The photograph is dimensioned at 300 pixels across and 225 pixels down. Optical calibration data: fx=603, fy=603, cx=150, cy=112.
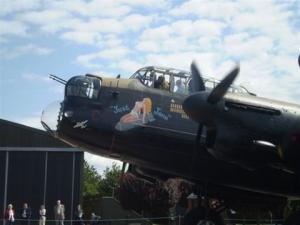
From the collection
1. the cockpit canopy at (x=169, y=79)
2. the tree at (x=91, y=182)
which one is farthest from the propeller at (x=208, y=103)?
the tree at (x=91, y=182)

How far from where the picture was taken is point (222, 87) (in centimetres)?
1427

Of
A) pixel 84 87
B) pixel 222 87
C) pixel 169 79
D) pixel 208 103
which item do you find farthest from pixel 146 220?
pixel 222 87

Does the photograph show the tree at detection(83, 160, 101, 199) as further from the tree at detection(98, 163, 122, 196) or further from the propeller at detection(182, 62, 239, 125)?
the propeller at detection(182, 62, 239, 125)

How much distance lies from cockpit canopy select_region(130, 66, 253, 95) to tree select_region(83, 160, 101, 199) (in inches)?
2244

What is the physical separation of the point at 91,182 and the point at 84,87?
243 ft

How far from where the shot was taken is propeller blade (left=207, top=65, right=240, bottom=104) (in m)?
14.3

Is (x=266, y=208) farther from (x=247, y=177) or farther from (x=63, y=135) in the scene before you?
(x=63, y=135)

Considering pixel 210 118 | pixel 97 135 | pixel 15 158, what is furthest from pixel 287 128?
pixel 15 158

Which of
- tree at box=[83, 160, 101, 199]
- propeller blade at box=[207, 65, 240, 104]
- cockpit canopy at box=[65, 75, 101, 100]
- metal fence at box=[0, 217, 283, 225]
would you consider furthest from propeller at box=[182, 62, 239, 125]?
tree at box=[83, 160, 101, 199]

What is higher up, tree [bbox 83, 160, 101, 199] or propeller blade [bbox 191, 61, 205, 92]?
propeller blade [bbox 191, 61, 205, 92]

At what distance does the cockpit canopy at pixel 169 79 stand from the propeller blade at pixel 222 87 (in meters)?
2.67

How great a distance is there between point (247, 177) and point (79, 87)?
17.1 feet

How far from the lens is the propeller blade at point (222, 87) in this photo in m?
14.3

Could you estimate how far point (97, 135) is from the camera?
53.0 ft
